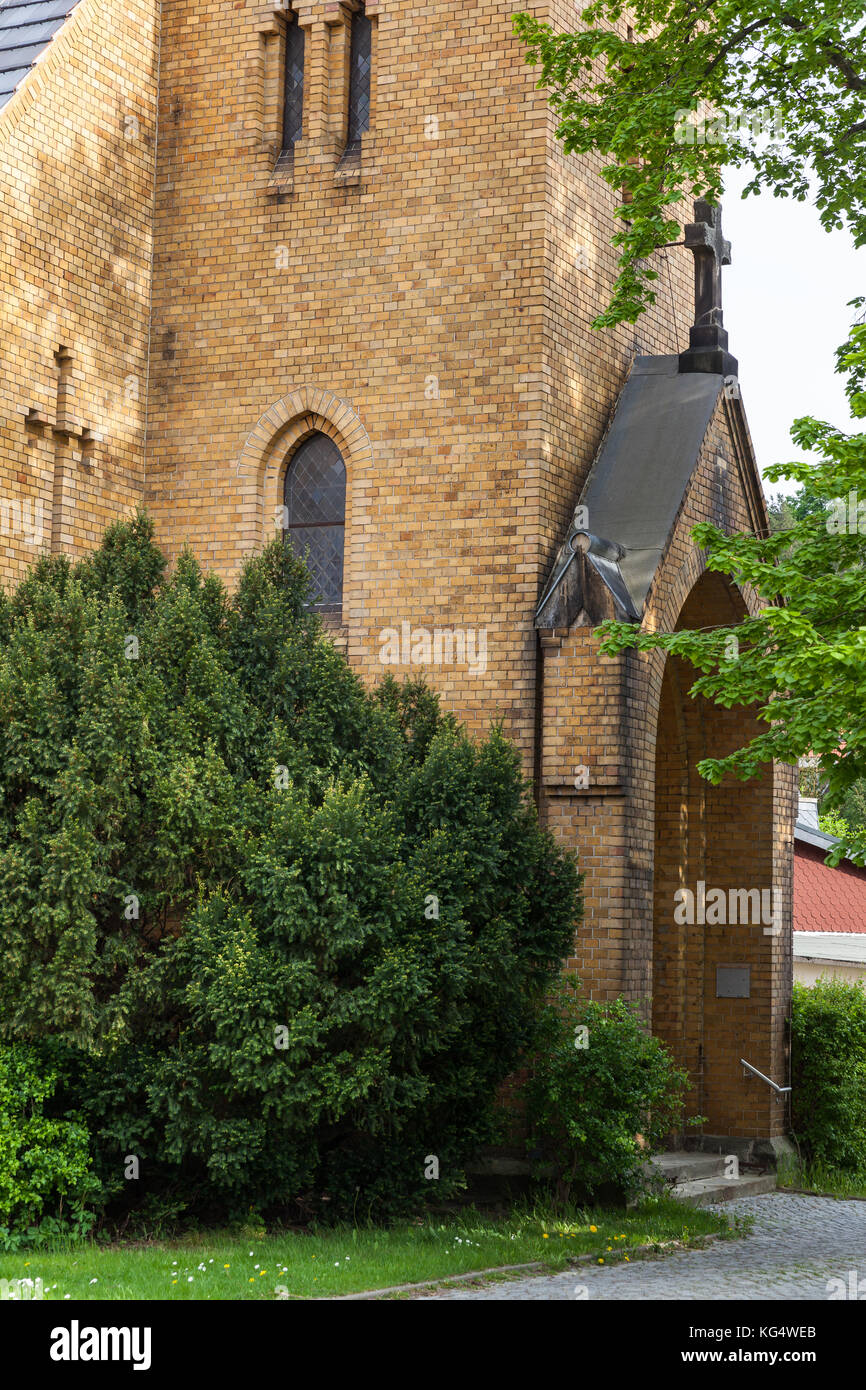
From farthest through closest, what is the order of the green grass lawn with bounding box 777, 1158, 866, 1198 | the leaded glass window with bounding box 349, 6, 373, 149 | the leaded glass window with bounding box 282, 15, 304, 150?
the leaded glass window with bounding box 282, 15, 304, 150
the green grass lawn with bounding box 777, 1158, 866, 1198
the leaded glass window with bounding box 349, 6, 373, 149

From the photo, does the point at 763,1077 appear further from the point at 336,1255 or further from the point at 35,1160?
the point at 35,1160

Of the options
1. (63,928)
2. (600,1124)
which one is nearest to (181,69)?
(63,928)

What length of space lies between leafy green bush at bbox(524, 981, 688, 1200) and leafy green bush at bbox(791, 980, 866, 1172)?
4.20m

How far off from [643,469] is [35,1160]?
7760mm

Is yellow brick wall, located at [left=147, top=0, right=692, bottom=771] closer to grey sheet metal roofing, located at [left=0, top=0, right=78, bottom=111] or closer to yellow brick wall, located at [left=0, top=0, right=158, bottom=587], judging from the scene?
yellow brick wall, located at [left=0, top=0, right=158, bottom=587]

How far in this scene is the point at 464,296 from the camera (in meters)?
13.6

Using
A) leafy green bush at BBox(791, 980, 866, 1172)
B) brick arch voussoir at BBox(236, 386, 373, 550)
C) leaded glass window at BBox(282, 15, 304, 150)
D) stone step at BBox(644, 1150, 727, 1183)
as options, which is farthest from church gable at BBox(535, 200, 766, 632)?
leafy green bush at BBox(791, 980, 866, 1172)

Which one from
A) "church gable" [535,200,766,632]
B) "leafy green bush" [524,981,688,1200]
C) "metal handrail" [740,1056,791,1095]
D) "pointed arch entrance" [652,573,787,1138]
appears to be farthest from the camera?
"pointed arch entrance" [652,573,787,1138]

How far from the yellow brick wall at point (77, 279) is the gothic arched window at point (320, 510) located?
4.79 feet

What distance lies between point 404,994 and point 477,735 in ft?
12.0

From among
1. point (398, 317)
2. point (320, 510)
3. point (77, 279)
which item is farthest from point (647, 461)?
point (77, 279)

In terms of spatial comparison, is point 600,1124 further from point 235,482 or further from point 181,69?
point 181,69

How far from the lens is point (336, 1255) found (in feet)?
30.7

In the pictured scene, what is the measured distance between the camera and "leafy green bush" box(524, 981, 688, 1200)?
11266 mm
